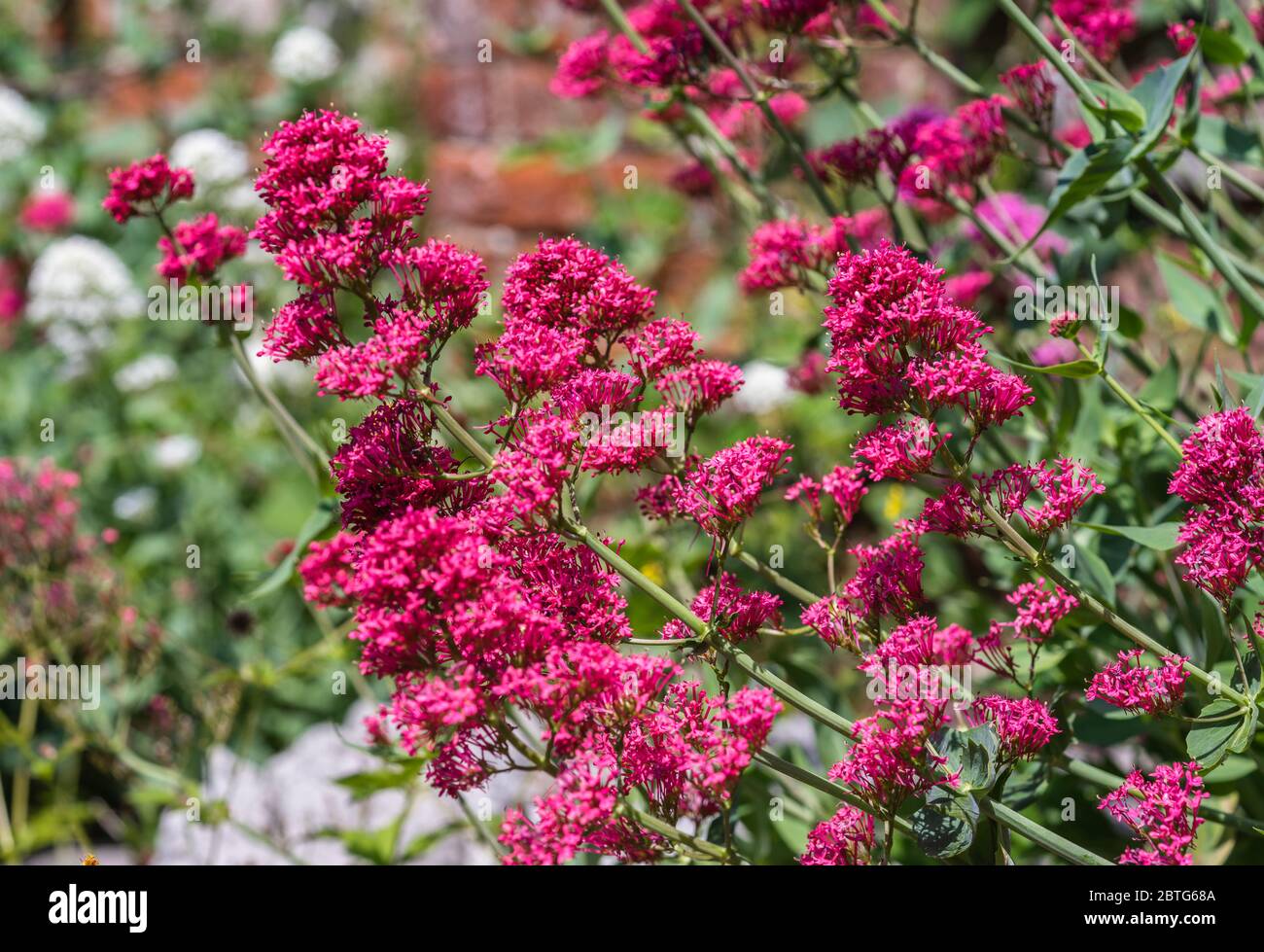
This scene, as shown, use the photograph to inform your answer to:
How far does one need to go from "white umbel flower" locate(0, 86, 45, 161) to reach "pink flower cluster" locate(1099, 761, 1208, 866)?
3972 millimetres

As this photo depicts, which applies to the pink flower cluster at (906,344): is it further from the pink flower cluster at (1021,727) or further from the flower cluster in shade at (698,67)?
the flower cluster in shade at (698,67)

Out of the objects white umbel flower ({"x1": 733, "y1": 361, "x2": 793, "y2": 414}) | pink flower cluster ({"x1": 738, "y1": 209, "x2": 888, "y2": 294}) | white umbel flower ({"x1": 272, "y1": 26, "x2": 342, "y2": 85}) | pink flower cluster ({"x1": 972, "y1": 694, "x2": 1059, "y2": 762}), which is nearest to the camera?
pink flower cluster ({"x1": 972, "y1": 694, "x2": 1059, "y2": 762})

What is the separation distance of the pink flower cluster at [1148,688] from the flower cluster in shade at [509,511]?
313mm

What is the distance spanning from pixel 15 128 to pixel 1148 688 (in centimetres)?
396

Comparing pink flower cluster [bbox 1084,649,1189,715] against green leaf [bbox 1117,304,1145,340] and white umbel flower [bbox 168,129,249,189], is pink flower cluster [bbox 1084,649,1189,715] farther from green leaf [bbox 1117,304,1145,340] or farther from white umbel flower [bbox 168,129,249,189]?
white umbel flower [bbox 168,129,249,189]

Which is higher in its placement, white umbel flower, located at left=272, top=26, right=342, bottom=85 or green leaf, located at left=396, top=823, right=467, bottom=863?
white umbel flower, located at left=272, top=26, right=342, bottom=85

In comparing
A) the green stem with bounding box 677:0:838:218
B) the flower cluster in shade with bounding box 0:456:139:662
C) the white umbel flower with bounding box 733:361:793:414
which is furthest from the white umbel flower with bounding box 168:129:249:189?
the green stem with bounding box 677:0:838:218

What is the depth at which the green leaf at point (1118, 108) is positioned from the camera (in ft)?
4.48

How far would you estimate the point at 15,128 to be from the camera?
12.9 feet

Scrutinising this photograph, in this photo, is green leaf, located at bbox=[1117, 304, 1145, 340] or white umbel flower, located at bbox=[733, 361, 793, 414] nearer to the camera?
green leaf, located at bbox=[1117, 304, 1145, 340]

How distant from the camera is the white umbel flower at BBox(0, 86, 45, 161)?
390 cm

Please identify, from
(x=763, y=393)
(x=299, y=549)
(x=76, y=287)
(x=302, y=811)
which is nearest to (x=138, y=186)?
(x=299, y=549)

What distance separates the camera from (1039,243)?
2098 mm
